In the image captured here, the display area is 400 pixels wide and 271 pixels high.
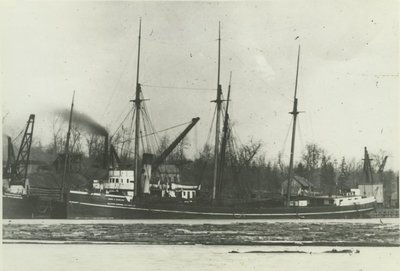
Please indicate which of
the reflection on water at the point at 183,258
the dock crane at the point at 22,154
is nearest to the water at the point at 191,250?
the reflection on water at the point at 183,258

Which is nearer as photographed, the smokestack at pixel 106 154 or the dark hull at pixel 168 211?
the smokestack at pixel 106 154

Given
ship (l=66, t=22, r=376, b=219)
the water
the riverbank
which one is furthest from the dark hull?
the water

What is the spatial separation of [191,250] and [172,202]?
1744 centimetres

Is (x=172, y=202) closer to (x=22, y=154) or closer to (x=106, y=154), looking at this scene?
(x=106, y=154)

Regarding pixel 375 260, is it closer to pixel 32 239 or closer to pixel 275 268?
pixel 275 268

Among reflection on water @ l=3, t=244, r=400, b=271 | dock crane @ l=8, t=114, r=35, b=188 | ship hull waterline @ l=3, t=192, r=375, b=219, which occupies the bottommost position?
reflection on water @ l=3, t=244, r=400, b=271

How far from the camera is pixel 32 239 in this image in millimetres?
21562

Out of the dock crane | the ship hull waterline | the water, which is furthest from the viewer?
the ship hull waterline

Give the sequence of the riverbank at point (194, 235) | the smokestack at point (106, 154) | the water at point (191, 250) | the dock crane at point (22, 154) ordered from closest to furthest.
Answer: the water at point (191, 250)
the riverbank at point (194, 235)
the dock crane at point (22, 154)
the smokestack at point (106, 154)

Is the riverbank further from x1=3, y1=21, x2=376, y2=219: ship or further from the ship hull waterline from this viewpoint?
x1=3, y1=21, x2=376, y2=219: ship

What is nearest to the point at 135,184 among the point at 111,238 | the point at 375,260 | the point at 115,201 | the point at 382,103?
the point at 115,201

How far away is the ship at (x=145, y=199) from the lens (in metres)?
33.8

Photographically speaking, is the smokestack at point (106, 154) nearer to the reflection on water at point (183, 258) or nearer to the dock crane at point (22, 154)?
the dock crane at point (22, 154)

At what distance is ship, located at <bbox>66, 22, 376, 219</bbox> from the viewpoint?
35.3 metres
